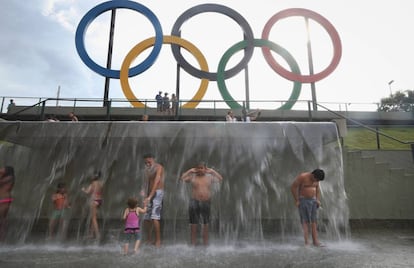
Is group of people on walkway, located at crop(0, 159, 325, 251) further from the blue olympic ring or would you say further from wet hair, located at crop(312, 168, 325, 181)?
the blue olympic ring

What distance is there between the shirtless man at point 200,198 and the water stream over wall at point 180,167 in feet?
3.23

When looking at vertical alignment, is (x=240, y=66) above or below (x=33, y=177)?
above

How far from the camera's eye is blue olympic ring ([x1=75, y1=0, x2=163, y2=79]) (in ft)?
47.6

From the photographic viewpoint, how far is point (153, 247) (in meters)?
5.31

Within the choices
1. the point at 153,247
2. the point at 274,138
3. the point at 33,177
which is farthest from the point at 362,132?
the point at 33,177

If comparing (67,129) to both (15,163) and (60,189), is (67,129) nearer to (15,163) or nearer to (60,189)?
(60,189)

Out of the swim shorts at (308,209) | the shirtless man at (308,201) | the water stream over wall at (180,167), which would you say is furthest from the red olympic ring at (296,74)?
the swim shorts at (308,209)

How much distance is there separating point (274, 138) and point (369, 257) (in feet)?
11.6

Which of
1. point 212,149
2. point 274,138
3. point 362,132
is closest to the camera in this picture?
point 274,138

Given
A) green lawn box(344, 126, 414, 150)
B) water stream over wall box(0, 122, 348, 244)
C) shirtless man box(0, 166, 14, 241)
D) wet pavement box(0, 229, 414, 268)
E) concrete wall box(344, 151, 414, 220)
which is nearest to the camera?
wet pavement box(0, 229, 414, 268)

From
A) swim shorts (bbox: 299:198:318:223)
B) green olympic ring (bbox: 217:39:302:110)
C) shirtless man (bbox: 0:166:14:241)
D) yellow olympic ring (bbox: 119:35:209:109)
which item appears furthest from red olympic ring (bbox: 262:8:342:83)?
shirtless man (bbox: 0:166:14:241)

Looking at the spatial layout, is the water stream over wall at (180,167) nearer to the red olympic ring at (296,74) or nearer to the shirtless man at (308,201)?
the shirtless man at (308,201)

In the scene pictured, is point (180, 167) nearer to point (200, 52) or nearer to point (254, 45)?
point (200, 52)

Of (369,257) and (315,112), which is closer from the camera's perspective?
(369,257)
